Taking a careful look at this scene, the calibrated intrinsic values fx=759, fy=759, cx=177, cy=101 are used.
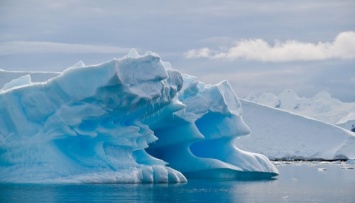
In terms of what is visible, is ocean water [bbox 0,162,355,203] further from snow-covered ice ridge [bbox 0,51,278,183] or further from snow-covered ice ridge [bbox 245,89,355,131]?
snow-covered ice ridge [bbox 245,89,355,131]

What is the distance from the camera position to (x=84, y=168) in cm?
2105

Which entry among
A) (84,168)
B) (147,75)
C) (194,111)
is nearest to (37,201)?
(84,168)

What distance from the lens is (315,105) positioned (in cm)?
16175

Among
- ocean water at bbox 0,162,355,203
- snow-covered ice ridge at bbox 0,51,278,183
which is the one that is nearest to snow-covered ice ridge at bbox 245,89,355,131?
ocean water at bbox 0,162,355,203

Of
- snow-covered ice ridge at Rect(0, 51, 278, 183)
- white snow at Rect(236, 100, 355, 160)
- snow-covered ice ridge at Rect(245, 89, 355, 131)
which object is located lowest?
snow-covered ice ridge at Rect(245, 89, 355, 131)

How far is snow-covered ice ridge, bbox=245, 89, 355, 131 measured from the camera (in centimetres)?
14962

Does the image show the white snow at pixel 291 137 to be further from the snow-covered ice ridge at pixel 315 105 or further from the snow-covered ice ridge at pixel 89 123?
the snow-covered ice ridge at pixel 315 105

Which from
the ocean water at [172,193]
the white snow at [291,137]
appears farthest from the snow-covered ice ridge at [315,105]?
the ocean water at [172,193]

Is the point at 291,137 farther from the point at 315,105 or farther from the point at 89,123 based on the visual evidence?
the point at 315,105

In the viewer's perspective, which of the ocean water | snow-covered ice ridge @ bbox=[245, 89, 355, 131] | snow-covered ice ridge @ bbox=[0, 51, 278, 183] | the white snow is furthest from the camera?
snow-covered ice ridge @ bbox=[245, 89, 355, 131]

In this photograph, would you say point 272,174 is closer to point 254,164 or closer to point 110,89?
point 254,164

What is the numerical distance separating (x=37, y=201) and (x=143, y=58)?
6359mm

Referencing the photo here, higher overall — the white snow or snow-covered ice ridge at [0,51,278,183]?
snow-covered ice ridge at [0,51,278,183]

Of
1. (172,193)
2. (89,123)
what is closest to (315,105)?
(89,123)
